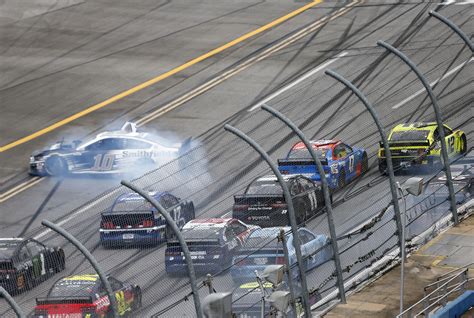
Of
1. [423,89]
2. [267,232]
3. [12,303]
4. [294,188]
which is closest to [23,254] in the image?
[267,232]

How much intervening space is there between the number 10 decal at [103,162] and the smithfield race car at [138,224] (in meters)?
10.9

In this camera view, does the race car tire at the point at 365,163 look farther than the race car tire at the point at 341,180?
Yes

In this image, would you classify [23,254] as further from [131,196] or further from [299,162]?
[299,162]

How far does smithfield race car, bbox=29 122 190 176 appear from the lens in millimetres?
40875

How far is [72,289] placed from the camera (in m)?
24.9

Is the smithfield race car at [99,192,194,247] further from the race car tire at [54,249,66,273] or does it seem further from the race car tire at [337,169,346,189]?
the race car tire at [337,169,346,189]

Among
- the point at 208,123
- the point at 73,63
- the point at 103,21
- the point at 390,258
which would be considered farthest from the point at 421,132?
the point at 103,21

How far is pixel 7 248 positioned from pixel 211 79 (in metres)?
21.1

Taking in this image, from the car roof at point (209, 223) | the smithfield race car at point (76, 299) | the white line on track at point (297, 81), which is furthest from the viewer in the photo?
the white line on track at point (297, 81)

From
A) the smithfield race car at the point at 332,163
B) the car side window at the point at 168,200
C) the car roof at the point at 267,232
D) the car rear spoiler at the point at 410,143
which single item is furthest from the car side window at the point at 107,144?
the car roof at the point at 267,232

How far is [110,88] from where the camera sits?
50125mm

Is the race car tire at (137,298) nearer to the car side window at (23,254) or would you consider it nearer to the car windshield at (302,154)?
the car side window at (23,254)

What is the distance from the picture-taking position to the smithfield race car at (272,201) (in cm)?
2794

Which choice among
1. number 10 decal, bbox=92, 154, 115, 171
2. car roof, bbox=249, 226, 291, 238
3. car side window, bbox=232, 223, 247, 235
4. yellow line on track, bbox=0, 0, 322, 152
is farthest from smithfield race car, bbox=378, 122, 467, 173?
yellow line on track, bbox=0, 0, 322, 152
